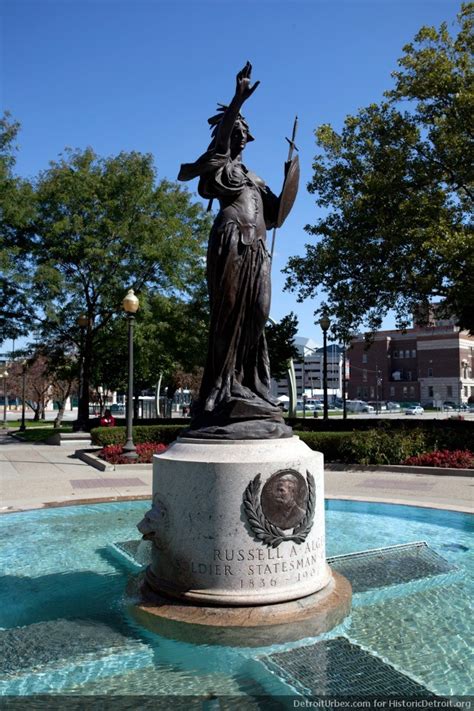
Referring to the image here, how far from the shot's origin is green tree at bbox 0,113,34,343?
79.4ft

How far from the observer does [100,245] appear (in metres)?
25.1

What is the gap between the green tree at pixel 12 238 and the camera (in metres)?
24.2

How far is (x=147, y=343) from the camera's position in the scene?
25031 mm

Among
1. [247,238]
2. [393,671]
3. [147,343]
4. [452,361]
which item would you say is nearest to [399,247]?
[147,343]

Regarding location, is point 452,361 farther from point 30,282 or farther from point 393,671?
point 393,671

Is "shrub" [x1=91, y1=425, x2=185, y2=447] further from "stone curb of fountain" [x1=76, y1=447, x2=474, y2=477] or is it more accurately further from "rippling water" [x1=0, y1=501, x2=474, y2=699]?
"rippling water" [x1=0, y1=501, x2=474, y2=699]

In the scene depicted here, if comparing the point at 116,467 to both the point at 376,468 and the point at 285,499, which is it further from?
the point at 285,499

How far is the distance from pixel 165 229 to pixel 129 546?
21.1m

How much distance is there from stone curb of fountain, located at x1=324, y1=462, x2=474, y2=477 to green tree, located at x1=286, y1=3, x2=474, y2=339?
5.42 metres

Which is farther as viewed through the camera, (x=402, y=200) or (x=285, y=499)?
(x=402, y=200)

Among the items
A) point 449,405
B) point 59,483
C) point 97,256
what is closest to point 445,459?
point 59,483

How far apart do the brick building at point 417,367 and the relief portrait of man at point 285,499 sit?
3221 inches

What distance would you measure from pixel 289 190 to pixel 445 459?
34.2 feet

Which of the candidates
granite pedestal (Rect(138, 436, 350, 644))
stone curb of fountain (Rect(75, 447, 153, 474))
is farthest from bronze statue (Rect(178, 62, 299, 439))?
stone curb of fountain (Rect(75, 447, 153, 474))
